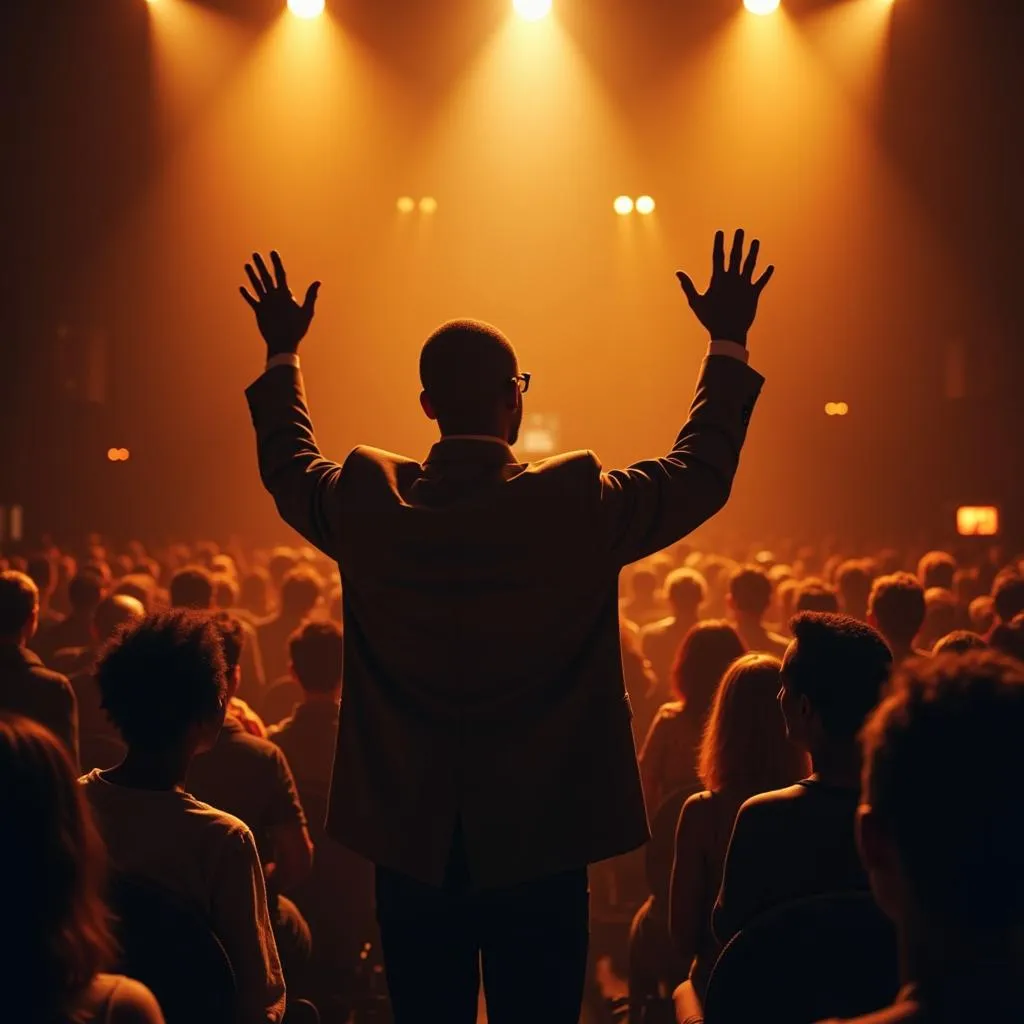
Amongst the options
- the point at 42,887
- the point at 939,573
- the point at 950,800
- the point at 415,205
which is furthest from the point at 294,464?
the point at 415,205

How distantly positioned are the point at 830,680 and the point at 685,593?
5.52m

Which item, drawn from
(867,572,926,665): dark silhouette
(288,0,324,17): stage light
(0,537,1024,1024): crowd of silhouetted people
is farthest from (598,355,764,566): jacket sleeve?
(288,0,324,17): stage light

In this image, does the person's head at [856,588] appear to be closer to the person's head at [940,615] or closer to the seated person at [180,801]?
the person's head at [940,615]

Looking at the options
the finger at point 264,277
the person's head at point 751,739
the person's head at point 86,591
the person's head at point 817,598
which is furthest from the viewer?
the person's head at point 86,591

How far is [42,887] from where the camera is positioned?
170 cm

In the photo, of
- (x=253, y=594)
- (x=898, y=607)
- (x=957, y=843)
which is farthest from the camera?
(x=253, y=594)

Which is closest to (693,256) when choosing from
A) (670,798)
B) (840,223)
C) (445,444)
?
(840,223)

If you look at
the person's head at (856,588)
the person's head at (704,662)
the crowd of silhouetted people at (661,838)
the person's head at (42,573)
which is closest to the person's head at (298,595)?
the person's head at (42,573)

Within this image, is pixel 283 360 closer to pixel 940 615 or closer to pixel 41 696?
pixel 41 696

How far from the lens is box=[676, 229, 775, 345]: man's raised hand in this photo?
286 cm

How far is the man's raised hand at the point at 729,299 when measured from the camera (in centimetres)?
286

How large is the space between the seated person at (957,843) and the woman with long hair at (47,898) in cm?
104

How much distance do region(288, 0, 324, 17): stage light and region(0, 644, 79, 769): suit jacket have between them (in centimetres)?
1522

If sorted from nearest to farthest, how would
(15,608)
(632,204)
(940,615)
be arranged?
(15,608), (940,615), (632,204)
